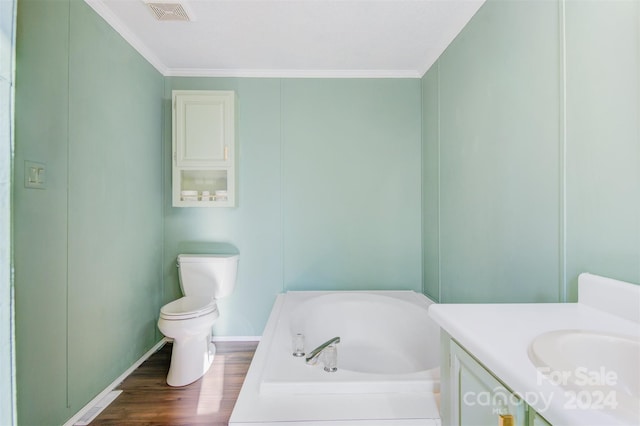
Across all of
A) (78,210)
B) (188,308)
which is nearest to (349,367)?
(188,308)

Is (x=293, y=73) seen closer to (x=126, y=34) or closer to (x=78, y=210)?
(x=126, y=34)

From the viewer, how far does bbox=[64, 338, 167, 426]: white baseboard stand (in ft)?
5.12

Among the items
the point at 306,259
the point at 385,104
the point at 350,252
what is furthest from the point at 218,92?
the point at 350,252

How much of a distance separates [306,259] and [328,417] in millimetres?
1536

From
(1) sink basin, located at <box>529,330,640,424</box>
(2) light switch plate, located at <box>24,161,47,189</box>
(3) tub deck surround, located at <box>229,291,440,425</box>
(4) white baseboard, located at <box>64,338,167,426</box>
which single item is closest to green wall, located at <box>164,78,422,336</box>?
(3) tub deck surround, located at <box>229,291,440,425</box>

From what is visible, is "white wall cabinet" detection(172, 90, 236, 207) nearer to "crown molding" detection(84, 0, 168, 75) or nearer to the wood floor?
"crown molding" detection(84, 0, 168, 75)

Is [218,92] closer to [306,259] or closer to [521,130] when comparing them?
[306,259]

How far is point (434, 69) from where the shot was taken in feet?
7.29

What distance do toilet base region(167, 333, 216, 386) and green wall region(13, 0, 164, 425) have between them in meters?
0.38

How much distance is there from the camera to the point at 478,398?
2.33 feet

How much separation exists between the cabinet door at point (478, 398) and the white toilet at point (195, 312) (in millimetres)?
1652

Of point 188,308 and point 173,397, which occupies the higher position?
point 188,308

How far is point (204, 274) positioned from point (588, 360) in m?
2.30

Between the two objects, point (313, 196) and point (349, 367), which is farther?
point (313, 196)
